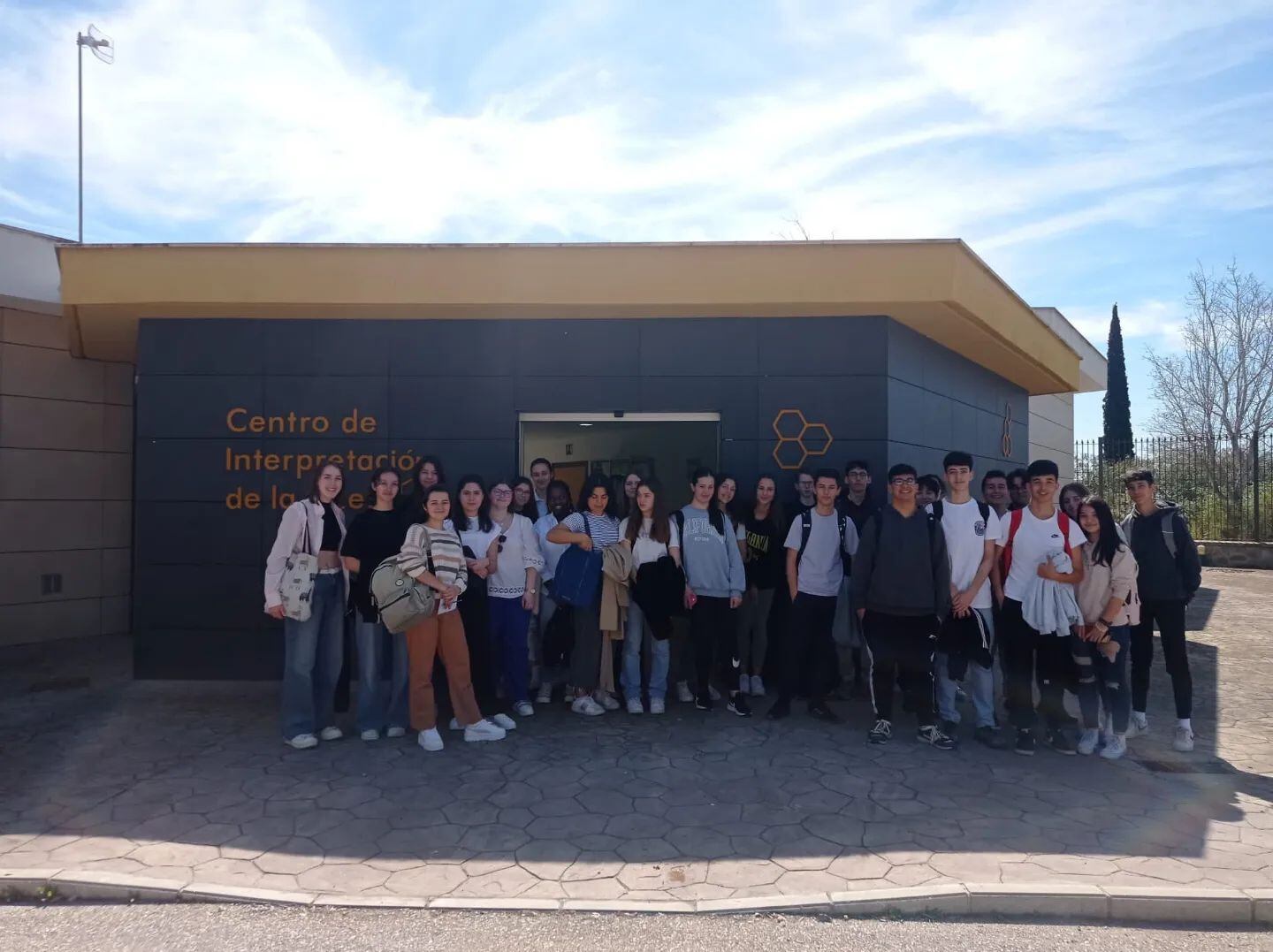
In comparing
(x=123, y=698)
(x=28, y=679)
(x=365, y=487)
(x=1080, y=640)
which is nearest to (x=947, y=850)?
(x=1080, y=640)

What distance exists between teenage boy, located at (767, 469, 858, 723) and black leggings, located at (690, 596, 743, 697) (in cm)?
41

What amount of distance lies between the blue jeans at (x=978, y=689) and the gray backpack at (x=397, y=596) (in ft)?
11.3

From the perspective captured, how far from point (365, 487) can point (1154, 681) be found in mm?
7202

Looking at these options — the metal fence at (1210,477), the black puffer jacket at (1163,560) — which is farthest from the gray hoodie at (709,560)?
the metal fence at (1210,477)

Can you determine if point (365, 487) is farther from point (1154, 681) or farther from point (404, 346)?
point (1154, 681)

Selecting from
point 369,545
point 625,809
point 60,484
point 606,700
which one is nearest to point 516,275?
point 369,545

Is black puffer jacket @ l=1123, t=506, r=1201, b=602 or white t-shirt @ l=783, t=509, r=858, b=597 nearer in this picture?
black puffer jacket @ l=1123, t=506, r=1201, b=602

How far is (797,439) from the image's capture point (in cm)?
765

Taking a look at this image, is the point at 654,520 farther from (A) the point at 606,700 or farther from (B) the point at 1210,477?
(B) the point at 1210,477

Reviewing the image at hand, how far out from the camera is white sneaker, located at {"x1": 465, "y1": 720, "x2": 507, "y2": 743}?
580 cm

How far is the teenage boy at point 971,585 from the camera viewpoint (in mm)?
5668

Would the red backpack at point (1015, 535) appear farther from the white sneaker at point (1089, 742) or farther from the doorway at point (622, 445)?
the doorway at point (622, 445)

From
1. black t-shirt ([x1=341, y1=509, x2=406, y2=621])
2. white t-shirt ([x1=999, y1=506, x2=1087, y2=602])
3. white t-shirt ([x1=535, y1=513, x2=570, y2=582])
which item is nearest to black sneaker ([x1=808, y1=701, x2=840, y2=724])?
white t-shirt ([x1=999, y1=506, x2=1087, y2=602])

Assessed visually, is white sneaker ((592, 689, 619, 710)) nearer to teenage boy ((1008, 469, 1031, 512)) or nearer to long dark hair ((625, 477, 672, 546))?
long dark hair ((625, 477, 672, 546))
